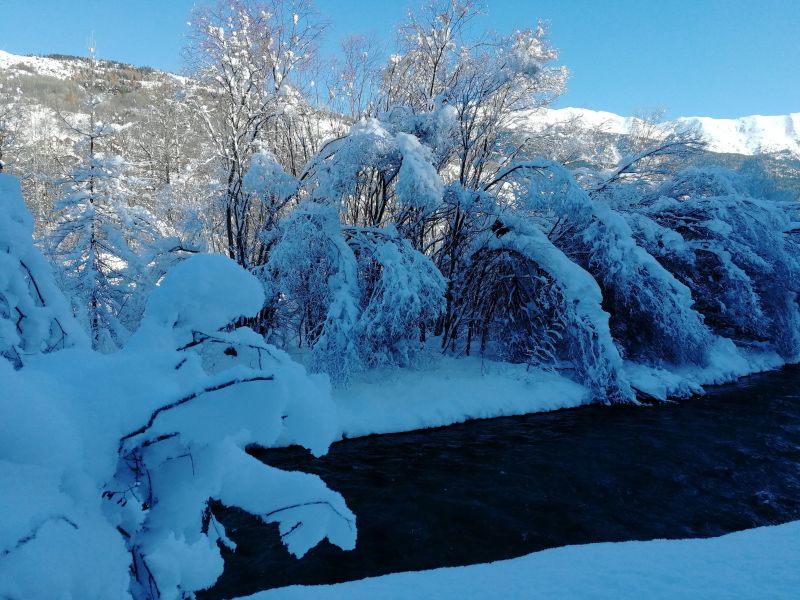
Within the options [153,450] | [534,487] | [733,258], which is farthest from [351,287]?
[733,258]

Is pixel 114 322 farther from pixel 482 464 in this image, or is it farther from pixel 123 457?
pixel 123 457

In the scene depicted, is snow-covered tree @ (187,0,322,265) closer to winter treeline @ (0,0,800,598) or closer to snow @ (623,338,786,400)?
winter treeline @ (0,0,800,598)

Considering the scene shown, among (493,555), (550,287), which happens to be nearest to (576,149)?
(550,287)

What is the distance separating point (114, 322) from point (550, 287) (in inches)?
447

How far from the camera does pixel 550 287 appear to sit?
13.0m

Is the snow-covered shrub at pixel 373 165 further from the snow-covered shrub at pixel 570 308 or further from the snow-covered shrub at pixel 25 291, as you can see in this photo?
the snow-covered shrub at pixel 25 291

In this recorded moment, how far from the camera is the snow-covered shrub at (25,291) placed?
2.19 meters

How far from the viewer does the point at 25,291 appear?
223cm

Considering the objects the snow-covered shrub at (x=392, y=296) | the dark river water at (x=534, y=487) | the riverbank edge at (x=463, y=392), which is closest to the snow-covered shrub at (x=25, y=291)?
the dark river water at (x=534, y=487)

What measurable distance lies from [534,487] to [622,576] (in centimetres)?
538

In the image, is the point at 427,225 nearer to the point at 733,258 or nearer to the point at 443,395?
the point at 443,395

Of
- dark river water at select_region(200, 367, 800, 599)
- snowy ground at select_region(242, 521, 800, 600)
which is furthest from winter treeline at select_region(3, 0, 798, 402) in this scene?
snowy ground at select_region(242, 521, 800, 600)

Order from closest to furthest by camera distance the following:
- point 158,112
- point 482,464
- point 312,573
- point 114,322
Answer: point 312,573, point 482,464, point 114,322, point 158,112

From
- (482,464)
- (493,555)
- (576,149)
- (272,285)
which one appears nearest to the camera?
(493,555)
